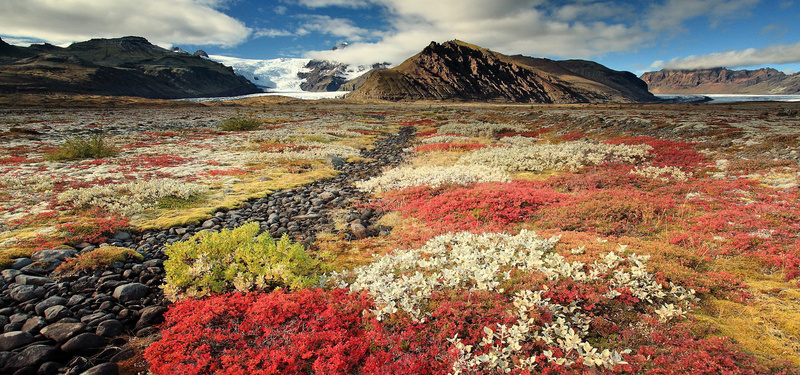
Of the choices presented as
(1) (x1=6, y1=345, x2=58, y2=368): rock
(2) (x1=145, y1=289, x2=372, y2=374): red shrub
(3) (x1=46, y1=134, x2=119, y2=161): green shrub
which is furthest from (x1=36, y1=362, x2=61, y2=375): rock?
(3) (x1=46, y1=134, x2=119, y2=161): green shrub

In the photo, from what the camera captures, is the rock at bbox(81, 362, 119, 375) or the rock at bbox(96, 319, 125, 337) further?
the rock at bbox(96, 319, 125, 337)

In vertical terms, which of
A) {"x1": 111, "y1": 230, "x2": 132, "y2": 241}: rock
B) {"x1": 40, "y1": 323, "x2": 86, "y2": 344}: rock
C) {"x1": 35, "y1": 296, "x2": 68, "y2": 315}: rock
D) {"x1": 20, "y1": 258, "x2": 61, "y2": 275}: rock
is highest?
{"x1": 20, "y1": 258, "x2": 61, "y2": 275}: rock

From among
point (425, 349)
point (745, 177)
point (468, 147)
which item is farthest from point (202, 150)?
point (745, 177)

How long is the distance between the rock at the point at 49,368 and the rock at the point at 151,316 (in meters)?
1.30

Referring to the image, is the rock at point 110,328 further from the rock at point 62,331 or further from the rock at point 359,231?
the rock at point 359,231

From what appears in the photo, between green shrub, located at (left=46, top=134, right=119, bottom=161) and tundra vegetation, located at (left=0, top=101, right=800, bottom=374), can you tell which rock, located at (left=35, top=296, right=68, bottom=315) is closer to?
tundra vegetation, located at (left=0, top=101, right=800, bottom=374)

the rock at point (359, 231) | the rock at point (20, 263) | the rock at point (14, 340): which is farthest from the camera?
the rock at point (359, 231)

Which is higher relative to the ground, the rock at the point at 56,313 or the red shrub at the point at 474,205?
the red shrub at the point at 474,205

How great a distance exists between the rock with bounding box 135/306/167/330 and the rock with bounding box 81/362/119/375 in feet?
4.38

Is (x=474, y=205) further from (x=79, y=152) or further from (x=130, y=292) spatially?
(x=79, y=152)

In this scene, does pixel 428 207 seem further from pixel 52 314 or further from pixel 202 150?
pixel 202 150

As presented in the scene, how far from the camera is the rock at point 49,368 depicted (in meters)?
4.56

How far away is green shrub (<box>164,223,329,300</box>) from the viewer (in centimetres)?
676

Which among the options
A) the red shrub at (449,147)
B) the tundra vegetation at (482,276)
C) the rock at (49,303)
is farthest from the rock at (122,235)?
the red shrub at (449,147)
